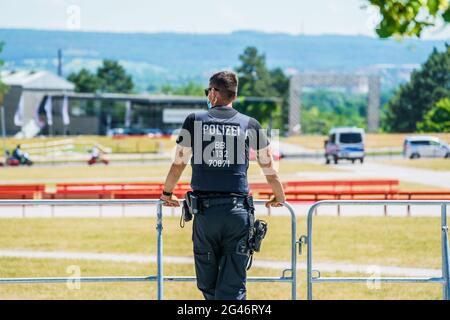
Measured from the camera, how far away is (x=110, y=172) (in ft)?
186

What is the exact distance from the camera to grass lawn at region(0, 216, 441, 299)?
15.4m

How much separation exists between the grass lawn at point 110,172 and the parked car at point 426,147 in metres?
7.43

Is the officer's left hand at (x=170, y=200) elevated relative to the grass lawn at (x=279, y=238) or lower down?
elevated

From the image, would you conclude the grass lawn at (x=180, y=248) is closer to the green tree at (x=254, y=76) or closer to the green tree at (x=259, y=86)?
the green tree at (x=259, y=86)

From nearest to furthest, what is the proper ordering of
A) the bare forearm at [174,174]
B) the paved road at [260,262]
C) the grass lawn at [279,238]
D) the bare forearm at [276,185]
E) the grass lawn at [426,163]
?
the bare forearm at [174,174] < the bare forearm at [276,185] < the paved road at [260,262] < the grass lawn at [279,238] < the grass lawn at [426,163]

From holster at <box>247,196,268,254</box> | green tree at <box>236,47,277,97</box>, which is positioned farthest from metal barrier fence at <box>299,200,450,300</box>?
green tree at <box>236,47,277,97</box>

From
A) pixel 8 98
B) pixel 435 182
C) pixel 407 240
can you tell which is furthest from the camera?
pixel 8 98

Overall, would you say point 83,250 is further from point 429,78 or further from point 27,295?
point 429,78

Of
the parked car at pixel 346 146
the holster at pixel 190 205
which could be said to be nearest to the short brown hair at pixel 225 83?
the holster at pixel 190 205

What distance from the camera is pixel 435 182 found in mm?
44438

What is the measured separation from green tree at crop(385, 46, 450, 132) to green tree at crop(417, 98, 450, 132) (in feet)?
13.2

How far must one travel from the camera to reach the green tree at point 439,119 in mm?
69500
